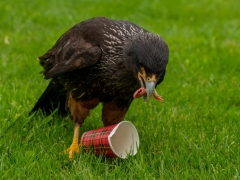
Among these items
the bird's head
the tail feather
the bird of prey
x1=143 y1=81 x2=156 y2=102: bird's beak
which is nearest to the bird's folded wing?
the bird of prey

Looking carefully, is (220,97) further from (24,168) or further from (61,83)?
(24,168)

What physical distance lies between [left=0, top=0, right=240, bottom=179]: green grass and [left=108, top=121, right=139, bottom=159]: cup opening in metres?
0.12

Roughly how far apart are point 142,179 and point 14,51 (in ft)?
14.2

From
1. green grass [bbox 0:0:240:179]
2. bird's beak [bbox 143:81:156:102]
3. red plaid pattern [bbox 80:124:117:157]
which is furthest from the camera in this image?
red plaid pattern [bbox 80:124:117:157]

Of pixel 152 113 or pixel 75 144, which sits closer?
pixel 75 144

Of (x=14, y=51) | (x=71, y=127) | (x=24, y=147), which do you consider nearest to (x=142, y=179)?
(x=24, y=147)

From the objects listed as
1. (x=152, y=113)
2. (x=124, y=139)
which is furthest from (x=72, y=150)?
(x=152, y=113)

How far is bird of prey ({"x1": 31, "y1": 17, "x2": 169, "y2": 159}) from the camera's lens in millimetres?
3924

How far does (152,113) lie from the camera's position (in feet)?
18.1

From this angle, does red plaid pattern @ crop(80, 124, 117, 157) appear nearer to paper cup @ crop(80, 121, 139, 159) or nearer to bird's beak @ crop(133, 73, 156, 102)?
paper cup @ crop(80, 121, 139, 159)

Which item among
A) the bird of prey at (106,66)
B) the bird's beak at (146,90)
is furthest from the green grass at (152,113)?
the bird's beak at (146,90)

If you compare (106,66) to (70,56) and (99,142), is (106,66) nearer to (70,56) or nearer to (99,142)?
(70,56)

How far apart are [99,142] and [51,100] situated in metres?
1.26

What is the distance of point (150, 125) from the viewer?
5.14 m
